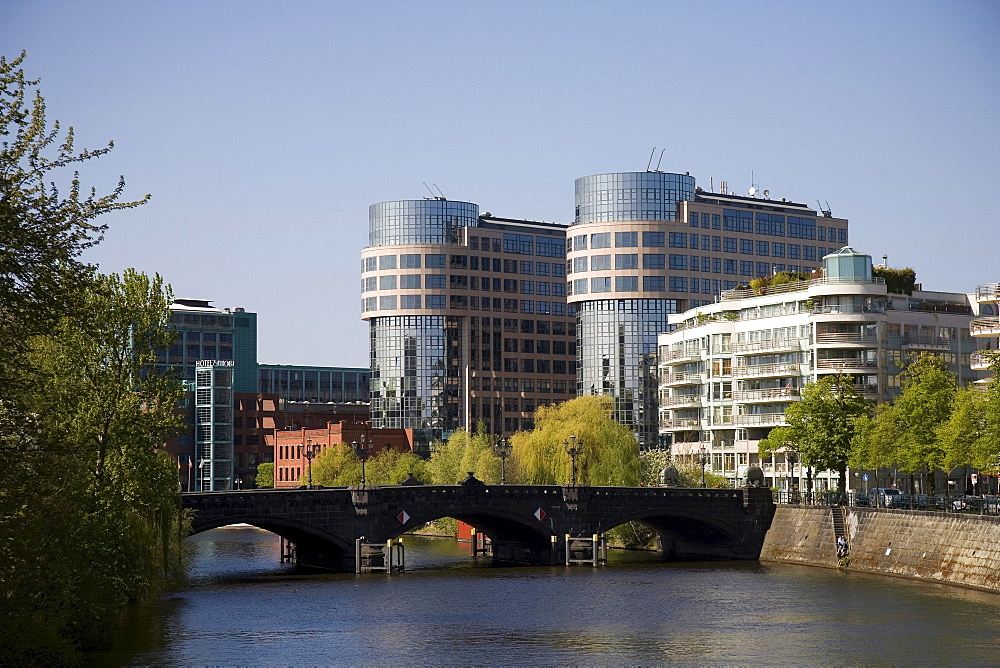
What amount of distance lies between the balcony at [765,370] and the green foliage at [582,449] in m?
13.1

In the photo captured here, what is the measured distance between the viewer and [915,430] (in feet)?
371

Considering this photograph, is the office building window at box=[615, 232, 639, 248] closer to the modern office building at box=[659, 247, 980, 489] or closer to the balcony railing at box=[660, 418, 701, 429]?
the modern office building at box=[659, 247, 980, 489]

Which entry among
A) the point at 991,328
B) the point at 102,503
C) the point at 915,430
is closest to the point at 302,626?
the point at 102,503

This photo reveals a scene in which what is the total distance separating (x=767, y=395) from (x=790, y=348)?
6373 millimetres

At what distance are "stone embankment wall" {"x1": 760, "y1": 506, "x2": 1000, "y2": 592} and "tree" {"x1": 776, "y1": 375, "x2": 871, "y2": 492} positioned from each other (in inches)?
196

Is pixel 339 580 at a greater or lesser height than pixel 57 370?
lesser

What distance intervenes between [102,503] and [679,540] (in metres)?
74.1

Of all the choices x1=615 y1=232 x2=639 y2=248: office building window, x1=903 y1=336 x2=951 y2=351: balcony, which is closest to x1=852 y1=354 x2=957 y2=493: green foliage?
x1=903 y1=336 x2=951 y2=351: balcony

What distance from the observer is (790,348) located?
476 feet

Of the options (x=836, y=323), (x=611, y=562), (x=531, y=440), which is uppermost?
(x=836, y=323)

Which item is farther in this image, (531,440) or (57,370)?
(531,440)

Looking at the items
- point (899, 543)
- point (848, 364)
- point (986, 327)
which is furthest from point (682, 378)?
point (899, 543)

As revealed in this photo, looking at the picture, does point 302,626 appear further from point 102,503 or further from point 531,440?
point 531,440

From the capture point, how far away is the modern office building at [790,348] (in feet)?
463
